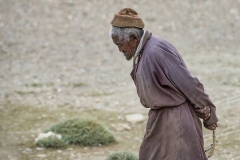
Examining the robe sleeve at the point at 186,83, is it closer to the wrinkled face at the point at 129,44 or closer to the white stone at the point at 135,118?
the wrinkled face at the point at 129,44

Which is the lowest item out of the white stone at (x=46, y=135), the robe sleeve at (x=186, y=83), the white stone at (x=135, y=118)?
the white stone at (x=135, y=118)

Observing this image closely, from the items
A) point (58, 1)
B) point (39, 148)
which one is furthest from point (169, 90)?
point (58, 1)

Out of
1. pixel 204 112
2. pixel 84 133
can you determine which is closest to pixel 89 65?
pixel 84 133

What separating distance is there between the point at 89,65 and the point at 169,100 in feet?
23.1

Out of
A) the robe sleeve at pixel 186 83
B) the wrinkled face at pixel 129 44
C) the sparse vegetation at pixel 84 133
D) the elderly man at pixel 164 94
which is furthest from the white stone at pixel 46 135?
the robe sleeve at pixel 186 83

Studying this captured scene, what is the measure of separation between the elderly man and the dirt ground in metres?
2.41

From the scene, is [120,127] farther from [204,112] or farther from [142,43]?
[142,43]

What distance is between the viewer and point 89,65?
1095 cm

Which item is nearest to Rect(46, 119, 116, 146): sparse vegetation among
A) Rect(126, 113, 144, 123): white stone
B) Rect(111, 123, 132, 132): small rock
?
Rect(111, 123, 132, 132): small rock

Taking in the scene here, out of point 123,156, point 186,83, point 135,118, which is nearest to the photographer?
point 186,83

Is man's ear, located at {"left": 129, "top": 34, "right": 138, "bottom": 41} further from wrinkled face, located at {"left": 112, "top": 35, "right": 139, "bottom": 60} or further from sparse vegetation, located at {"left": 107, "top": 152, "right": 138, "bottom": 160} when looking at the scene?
sparse vegetation, located at {"left": 107, "top": 152, "right": 138, "bottom": 160}

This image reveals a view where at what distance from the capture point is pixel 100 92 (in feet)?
30.5

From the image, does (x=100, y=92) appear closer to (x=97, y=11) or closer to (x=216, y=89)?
(x=216, y=89)

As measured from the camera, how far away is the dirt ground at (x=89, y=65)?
7348mm
